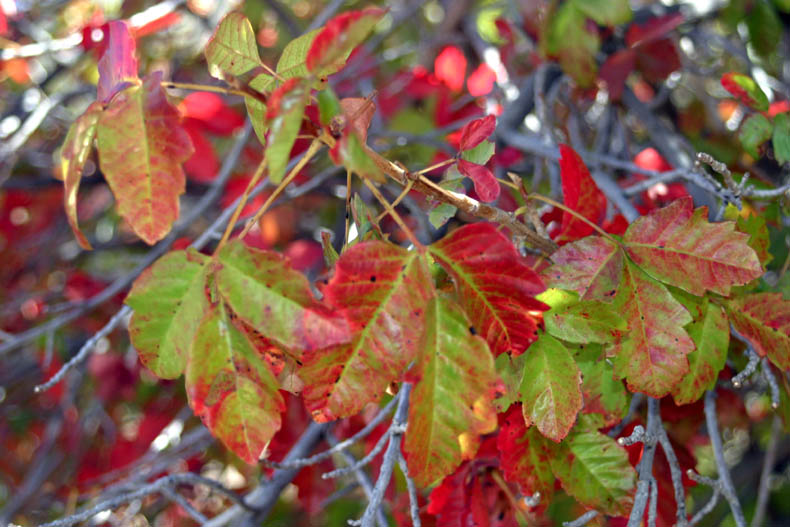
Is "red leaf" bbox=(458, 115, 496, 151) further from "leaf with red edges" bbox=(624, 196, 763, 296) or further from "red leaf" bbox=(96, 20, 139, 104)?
"red leaf" bbox=(96, 20, 139, 104)

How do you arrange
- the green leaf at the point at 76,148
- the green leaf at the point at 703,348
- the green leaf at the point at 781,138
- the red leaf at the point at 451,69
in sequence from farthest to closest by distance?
the red leaf at the point at 451,69
the green leaf at the point at 781,138
the green leaf at the point at 703,348
the green leaf at the point at 76,148

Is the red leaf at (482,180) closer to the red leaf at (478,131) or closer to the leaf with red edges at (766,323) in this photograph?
the red leaf at (478,131)

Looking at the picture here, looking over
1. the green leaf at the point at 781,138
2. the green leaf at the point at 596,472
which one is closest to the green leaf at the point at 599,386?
the green leaf at the point at 596,472

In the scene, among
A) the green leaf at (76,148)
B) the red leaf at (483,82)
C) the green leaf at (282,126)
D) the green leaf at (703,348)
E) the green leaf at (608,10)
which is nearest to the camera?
the green leaf at (282,126)

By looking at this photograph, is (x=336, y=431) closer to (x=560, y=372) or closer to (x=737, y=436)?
(x=560, y=372)

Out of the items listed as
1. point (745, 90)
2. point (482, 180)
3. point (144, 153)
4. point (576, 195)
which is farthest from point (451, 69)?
point (144, 153)

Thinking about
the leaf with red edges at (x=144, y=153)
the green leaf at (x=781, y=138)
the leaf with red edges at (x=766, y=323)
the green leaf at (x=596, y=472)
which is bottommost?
the green leaf at (x=596, y=472)

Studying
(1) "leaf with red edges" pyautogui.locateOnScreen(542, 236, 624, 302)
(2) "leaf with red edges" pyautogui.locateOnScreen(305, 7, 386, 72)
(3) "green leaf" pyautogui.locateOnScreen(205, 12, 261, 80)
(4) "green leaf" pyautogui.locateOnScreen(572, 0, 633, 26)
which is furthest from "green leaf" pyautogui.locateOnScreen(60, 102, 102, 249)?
(4) "green leaf" pyautogui.locateOnScreen(572, 0, 633, 26)
